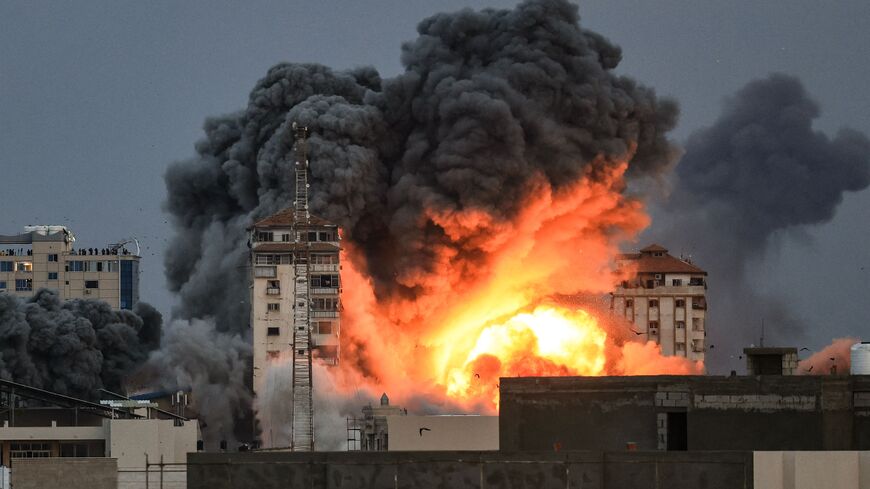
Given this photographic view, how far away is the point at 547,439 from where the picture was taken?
67.8 metres

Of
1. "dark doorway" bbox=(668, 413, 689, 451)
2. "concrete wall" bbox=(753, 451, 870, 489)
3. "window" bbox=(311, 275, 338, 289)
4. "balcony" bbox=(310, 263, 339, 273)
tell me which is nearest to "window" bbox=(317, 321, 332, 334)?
"window" bbox=(311, 275, 338, 289)

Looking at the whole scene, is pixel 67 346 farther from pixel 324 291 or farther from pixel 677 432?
pixel 677 432

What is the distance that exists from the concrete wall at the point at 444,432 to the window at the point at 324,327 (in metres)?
47.5

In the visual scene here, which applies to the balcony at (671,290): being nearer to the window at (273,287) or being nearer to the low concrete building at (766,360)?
the window at (273,287)

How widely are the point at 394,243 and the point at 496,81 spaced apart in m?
11.2

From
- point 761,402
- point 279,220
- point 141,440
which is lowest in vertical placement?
point 761,402

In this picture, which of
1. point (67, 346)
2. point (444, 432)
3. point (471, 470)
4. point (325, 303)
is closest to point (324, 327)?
point (325, 303)

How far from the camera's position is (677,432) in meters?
66.6

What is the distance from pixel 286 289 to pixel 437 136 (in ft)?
41.1

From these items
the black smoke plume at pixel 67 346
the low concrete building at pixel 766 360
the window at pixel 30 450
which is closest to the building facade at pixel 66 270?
the black smoke plume at pixel 67 346

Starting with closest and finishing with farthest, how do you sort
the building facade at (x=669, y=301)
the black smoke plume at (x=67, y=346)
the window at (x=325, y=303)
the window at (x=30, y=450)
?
the window at (x=30, y=450)
the window at (x=325, y=303)
the black smoke plume at (x=67, y=346)
the building facade at (x=669, y=301)

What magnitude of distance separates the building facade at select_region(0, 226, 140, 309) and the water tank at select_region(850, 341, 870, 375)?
118m

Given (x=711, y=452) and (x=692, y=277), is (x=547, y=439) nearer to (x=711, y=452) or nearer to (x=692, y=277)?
(x=711, y=452)

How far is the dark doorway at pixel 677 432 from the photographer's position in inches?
2611
